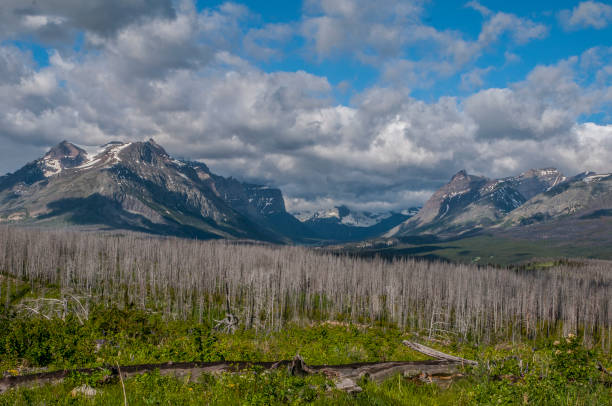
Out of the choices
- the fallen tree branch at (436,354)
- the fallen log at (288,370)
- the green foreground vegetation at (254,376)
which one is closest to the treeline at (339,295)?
the green foreground vegetation at (254,376)

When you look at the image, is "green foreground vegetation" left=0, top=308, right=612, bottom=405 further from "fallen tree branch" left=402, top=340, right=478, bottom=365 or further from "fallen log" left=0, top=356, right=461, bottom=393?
"fallen tree branch" left=402, top=340, right=478, bottom=365

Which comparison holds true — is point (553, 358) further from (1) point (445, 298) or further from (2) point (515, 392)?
(1) point (445, 298)

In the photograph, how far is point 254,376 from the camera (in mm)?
11289

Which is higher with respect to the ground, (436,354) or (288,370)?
(288,370)

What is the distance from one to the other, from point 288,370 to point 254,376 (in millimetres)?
1159

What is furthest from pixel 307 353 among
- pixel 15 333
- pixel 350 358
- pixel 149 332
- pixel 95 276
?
pixel 95 276

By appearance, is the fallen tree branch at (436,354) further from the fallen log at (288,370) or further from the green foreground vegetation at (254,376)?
the fallen log at (288,370)

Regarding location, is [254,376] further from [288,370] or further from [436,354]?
[436,354]

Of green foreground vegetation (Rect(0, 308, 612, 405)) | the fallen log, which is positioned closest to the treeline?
green foreground vegetation (Rect(0, 308, 612, 405))

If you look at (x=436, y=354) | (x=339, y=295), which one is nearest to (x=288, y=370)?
(x=436, y=354)

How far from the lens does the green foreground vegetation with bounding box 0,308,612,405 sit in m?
9.91

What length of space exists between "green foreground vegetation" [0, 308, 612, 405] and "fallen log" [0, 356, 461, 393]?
357 millimetres

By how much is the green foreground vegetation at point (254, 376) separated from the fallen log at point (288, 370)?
357mm

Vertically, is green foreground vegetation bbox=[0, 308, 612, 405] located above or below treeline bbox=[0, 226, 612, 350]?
above
